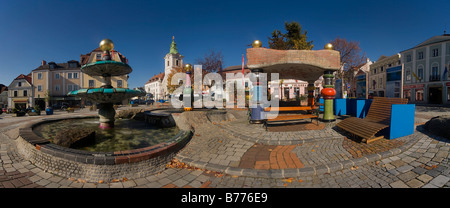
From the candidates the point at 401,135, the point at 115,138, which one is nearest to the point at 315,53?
the point at 401,135

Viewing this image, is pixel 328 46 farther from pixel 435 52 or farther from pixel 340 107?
pixel 435 52

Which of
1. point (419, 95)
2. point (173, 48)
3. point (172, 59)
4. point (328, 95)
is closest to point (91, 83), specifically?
point (172, 59)

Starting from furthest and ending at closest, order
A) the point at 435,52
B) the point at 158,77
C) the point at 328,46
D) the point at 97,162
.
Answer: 1. the point at 158,77
2. the point at 435,52
3. the point at 328,46
4. the point at 97,162

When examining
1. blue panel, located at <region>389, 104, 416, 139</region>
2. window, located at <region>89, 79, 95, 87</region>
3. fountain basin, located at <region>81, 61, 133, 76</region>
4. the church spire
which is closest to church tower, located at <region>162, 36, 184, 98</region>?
the church spire

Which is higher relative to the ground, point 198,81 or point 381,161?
→ point 198,81

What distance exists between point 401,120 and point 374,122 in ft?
2.11

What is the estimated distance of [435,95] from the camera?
27078 millimetres

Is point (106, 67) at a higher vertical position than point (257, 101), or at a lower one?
higher

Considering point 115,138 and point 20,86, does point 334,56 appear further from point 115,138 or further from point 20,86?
point 20,86

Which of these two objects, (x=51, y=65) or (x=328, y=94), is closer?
(x=328, y=94)

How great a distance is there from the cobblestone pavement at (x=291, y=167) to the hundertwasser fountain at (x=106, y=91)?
242cm
